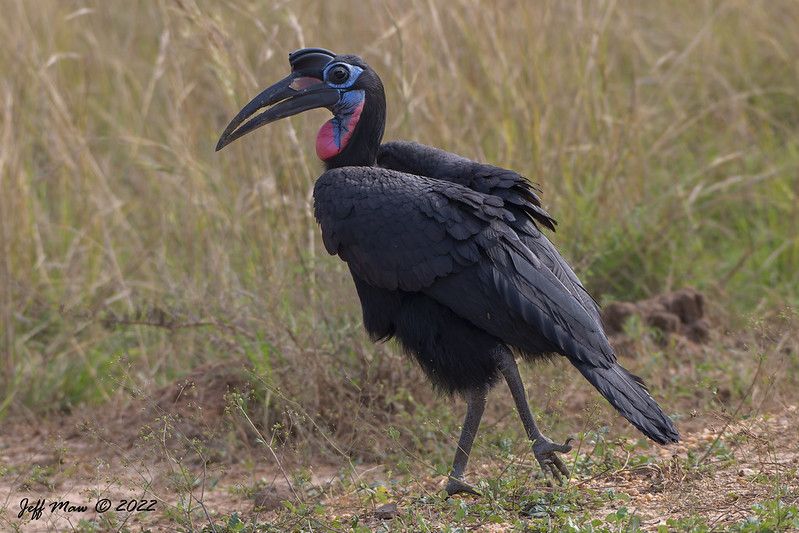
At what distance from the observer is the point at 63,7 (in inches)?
271

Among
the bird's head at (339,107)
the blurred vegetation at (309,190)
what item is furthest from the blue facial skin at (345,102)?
the blurred vegetation at (309,190)

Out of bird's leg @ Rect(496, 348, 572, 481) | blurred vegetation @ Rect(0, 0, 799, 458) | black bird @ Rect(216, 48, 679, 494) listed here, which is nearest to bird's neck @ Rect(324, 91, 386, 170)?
black bird @ Rect(216, 48, 679, 494)

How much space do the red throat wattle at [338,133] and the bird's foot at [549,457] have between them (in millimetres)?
1310

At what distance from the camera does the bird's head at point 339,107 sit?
13.7 feet

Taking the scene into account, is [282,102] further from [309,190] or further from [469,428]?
[469,428]

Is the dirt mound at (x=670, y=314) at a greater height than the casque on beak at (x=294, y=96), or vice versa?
the casque on beak at (x=294, y=96)

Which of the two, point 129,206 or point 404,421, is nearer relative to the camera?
point 404,421

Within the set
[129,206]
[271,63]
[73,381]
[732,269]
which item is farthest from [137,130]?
[732,269]

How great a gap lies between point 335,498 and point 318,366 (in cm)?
72

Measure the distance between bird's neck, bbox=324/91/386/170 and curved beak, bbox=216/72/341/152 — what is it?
7 centimetres

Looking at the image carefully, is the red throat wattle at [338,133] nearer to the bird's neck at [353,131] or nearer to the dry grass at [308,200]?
the bird's neck at [353,131]

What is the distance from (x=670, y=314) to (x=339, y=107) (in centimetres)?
190

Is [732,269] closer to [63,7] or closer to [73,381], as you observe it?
[73,381]

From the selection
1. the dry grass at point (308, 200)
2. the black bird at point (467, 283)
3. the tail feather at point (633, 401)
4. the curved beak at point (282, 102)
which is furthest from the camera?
the dry grass at point (308, 200)
